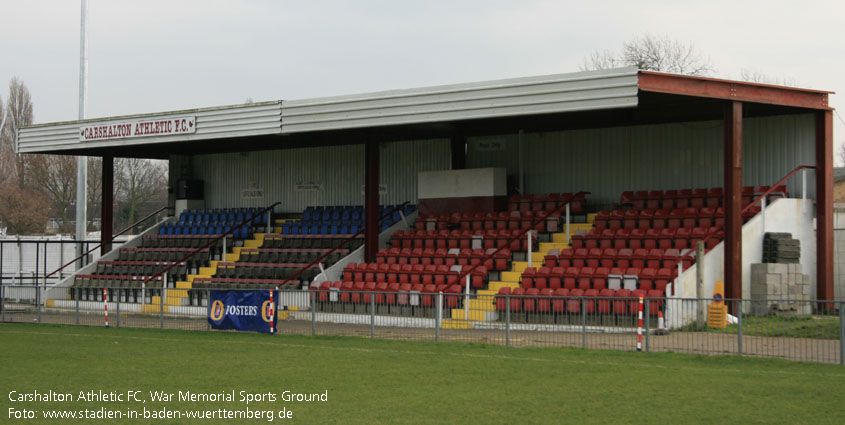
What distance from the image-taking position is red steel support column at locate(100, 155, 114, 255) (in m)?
36.1

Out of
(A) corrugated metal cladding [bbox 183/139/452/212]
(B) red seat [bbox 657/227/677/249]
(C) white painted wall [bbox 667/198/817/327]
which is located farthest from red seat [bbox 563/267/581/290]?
(A) corrugated metal cladding [bbox 183/139/452/212]

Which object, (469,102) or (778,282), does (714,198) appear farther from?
(469,102)

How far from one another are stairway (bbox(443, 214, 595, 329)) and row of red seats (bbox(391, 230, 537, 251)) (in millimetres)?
585

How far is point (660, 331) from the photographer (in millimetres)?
17938

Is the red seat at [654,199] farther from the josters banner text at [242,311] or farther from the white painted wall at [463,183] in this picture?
the josters banner text at [242,311]

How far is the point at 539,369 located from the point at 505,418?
4.36 meters

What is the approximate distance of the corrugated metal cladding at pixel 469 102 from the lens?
22030 millimetres

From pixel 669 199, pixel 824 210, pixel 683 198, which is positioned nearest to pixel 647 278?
pixel 683 198

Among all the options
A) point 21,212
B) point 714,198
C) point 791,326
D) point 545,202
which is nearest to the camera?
point 791,326

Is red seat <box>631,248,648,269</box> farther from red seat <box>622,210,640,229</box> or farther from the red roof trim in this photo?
the red roof trim

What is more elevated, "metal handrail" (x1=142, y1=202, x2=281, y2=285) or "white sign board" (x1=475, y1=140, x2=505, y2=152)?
"white sign board" (x1=475, y1=140, x2=505, y2=152)

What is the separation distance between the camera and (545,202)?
29812 millimetres

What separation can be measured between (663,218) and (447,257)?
621 centimetres

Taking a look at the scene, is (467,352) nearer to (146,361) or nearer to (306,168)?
(146,361)
